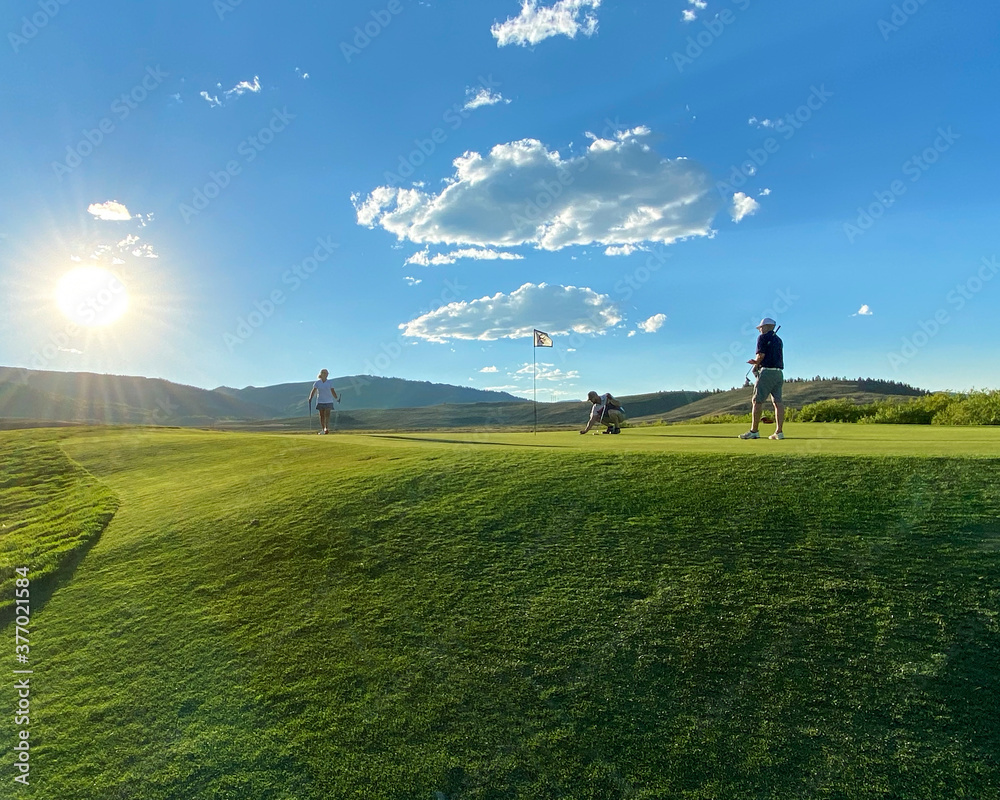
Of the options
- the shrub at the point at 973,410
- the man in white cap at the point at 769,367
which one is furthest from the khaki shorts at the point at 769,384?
the shrub at the point at 973,410

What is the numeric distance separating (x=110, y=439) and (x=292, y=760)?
2093cm

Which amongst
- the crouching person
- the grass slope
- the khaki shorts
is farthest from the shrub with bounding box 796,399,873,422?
the grass slope

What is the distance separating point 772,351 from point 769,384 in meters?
0.71

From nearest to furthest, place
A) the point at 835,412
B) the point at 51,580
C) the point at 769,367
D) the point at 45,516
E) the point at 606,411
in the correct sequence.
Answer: the point at 51,580
the point at 45,516
the point at 769,367
the point at 606,411
the point at 835,412

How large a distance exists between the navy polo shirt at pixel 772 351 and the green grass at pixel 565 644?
186 inches

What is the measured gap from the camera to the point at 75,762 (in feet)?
14.8

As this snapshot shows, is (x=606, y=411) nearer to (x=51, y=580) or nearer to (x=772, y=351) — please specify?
(x=772, y=351)

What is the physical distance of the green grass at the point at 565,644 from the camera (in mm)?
3996

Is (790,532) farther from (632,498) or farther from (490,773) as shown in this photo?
(490,773)

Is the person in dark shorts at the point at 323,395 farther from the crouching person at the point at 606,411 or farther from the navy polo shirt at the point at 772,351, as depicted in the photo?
the navy polo shirt at the point at 772,351

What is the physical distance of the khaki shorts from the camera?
12.7 meters

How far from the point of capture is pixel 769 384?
1267 centimetres

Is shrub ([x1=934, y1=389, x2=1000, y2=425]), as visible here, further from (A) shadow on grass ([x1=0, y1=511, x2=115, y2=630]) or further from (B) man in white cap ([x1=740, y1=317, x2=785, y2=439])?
(A) shadow on grass ([x1=0, y1=511, x2=115, y2=630])

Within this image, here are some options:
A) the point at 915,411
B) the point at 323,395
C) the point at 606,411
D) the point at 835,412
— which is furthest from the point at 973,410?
the point at 323,395
